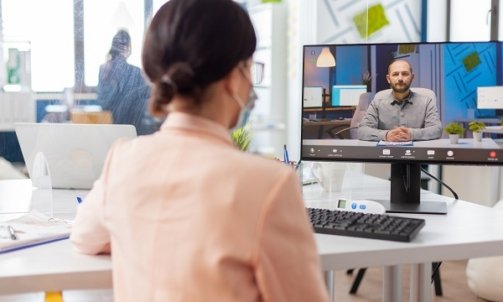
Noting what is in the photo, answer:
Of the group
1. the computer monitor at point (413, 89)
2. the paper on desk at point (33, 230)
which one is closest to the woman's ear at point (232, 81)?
the paper on desk at point (33, 230)

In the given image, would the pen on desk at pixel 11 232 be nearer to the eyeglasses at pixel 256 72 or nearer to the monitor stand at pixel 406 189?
the eyeglasses at pixel 256 72

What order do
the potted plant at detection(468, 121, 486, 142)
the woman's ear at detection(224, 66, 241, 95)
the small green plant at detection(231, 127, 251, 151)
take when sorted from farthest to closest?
the small green plant at detection(231, 127, 251, 151), the potted plant at detection(468, 121, 486, 142), the woman's ear at detection(224, 66, 241, 95)

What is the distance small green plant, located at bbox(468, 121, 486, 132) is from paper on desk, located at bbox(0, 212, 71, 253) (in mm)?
1046

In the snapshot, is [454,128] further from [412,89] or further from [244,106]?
[244,106]

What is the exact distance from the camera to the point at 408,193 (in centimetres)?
175

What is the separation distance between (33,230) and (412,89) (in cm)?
101

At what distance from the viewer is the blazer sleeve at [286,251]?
32.4 inches

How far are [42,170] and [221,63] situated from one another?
3.11 feet

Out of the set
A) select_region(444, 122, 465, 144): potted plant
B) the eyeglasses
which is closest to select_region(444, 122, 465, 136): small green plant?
select_region(444, 122, 465, 144): potted plant

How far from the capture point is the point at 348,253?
1.22 meters

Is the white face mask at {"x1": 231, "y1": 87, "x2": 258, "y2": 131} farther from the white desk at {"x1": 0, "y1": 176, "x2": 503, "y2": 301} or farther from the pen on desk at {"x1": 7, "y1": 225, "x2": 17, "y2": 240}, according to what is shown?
the pen on desk at {"x1": 7, "y1": 225, "x2": 17, "y2": 240}

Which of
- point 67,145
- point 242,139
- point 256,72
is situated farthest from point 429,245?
point 67,145

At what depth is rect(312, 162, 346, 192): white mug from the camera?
6.33 ft

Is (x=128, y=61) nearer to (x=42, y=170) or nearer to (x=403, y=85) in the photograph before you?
(x=42, y=170)
